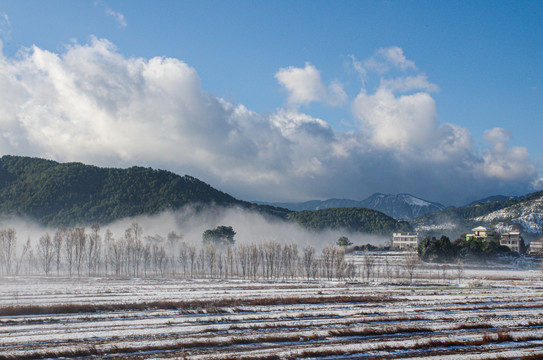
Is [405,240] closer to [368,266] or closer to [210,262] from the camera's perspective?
[368,266]

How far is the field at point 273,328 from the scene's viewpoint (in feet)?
84.2

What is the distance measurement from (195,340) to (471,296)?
39.8 m

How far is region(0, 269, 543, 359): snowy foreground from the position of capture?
25.7 m

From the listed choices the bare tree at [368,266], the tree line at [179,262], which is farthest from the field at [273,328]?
the tree line at [179,262]

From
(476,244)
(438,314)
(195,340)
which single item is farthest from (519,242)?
(195,340)

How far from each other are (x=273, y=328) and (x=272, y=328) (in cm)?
7

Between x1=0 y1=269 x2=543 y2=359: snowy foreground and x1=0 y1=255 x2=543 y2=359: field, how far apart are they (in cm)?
6

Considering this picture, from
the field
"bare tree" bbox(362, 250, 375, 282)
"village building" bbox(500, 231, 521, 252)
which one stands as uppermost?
"village building" bbox(500, 231, 521, 252)

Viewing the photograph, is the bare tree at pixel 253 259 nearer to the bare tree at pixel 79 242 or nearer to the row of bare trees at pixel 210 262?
the row of bare trees at pixel 210 262

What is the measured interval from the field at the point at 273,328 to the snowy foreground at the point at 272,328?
6cm

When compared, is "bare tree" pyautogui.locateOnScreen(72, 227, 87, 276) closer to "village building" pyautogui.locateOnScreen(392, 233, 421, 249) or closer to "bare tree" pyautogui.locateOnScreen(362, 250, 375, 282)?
"bare tree" pyautogui.locateOnScreen(362, 250, 375, 282)

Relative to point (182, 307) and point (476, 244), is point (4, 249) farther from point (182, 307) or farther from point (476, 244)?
point (476, 244)

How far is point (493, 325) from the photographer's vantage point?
34.0m

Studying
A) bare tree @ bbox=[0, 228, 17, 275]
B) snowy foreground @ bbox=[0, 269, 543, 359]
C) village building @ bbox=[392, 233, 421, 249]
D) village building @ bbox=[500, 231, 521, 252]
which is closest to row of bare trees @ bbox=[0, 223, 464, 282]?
bare tree @ bbox=[0, 228, 17, 275]
